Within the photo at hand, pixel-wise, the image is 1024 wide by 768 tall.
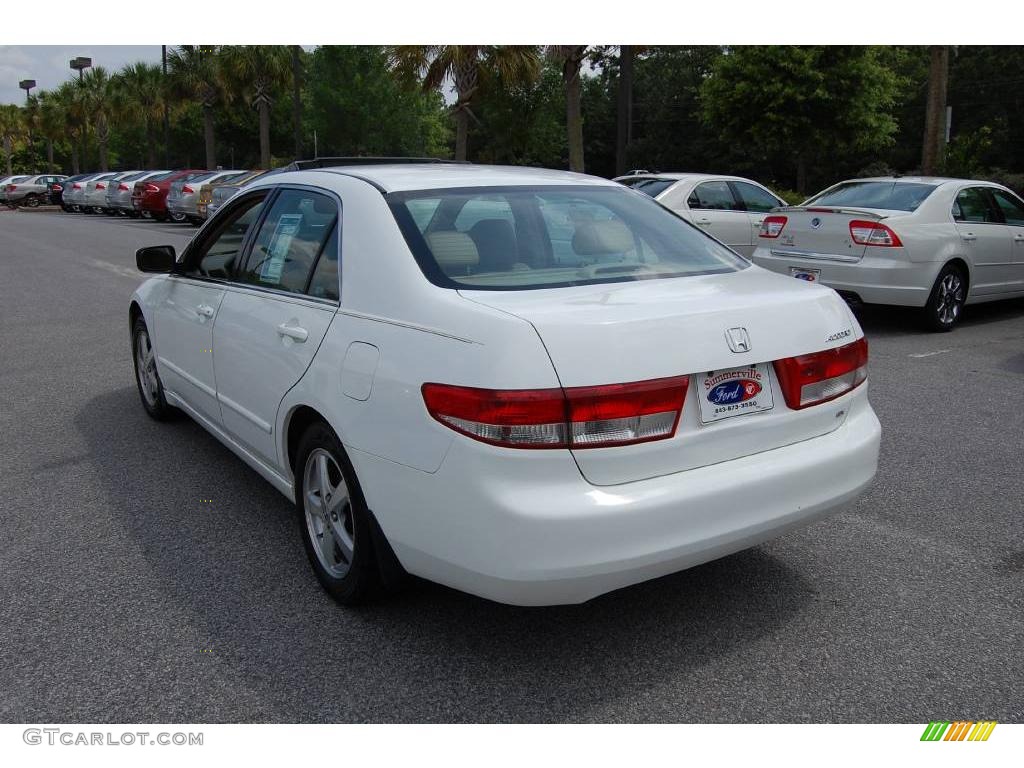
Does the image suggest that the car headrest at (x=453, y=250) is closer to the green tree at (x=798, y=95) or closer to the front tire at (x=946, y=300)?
the front tire at (x=946, y=300)

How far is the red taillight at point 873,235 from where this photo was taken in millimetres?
8773

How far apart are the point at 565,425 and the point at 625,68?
1887cm

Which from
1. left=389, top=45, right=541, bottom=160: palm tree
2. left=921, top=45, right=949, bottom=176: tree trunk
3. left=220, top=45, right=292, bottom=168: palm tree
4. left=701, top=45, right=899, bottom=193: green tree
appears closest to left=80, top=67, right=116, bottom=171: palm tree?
left=220, top=45, right=292, bottom=168: palm tree

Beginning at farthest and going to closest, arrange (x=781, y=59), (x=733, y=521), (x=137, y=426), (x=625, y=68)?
(x=781, y=59)
(x=625, y=68)
(x=137, y=426)
(x=733, y=521)

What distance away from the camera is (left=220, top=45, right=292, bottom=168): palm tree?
42.6m

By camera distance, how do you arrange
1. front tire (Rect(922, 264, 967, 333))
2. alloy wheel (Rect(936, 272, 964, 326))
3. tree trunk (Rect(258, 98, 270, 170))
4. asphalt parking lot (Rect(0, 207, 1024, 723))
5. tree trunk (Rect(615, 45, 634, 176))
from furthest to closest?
tree trunk (Rect(258, 98, 270, 170)) < tree trunk (Rect(615, 45, 634, 176)) < alloy wheel (Rect(936, 272, 964, 326)) < front tire (Rect(922, 264, 967, 333)) < asphalt parking lot (Rect(0, 207, 1024, 723))

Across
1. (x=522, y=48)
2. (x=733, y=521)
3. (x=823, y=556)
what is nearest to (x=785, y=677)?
(x=733, y=521)

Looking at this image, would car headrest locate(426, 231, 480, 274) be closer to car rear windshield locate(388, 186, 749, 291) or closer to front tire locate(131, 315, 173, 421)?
car rear windshield locate(388, 186, 749, 291)

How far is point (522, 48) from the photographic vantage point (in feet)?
84.3

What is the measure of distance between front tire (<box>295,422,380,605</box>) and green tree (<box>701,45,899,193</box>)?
27541mm

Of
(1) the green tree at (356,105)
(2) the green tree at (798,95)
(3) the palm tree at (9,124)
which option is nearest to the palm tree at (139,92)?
(1) the green tree at (356,105)

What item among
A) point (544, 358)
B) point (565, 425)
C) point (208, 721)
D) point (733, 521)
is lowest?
point (208, 721)

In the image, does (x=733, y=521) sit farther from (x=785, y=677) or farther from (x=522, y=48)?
(x=522, y=48)
